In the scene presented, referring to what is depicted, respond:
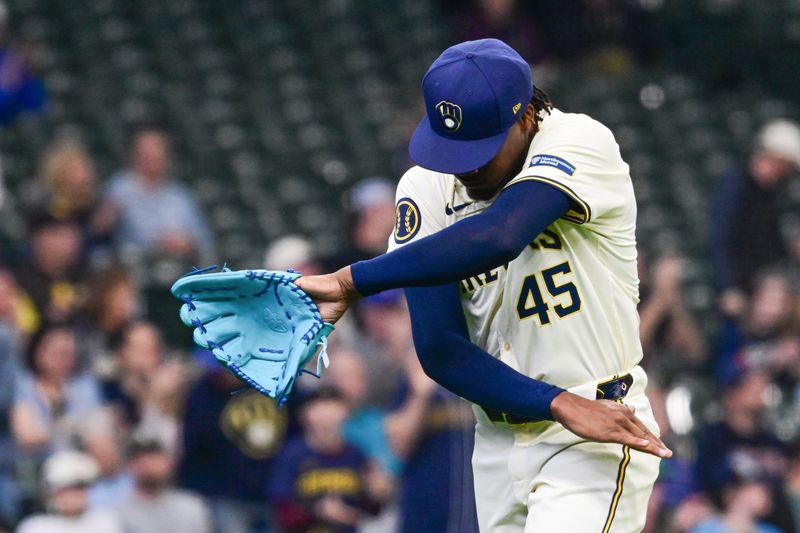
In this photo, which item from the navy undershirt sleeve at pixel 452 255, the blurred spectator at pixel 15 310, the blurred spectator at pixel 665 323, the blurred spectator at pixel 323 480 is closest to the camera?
the navy undershirt sleeve at pixel 452 255

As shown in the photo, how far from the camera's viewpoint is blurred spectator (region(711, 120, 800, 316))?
9.43 m

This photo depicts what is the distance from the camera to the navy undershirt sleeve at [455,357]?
374 cm

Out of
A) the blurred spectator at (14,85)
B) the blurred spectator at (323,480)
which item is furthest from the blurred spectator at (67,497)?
the blurred spectator at (14,85)

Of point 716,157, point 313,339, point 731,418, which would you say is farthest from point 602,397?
point 716,157

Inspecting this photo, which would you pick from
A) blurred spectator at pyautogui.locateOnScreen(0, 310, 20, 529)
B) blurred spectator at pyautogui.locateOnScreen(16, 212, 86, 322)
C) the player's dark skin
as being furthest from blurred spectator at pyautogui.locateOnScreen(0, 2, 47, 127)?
the player's dark skin

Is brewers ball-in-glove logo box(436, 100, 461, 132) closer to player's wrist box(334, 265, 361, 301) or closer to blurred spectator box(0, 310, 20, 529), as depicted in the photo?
player's wrist box(334, 265, 361, 301)

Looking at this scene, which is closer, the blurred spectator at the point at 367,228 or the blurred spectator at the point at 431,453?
the blurred spectator at the point at 431,453

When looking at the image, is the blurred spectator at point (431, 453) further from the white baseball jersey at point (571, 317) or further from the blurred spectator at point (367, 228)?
the white baseball jersey at point (571, 317)

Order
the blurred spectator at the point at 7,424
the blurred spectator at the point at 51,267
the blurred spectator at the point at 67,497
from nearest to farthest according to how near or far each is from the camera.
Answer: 1. the blurred spectator at the point at 67,497
2. the blurred spectator at the point at 7,424
3. the blurred spectator at the point at 51,267

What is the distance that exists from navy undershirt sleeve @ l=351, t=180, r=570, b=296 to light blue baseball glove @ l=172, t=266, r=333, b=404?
162 millimetres

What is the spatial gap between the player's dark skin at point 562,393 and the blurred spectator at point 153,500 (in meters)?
3.55

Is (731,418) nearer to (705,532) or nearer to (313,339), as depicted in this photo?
(705,532)

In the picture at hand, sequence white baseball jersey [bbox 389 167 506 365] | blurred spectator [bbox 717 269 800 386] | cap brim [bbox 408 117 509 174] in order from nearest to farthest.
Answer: cap brim [bbox 408 117 509 174] < white baseball jersey [bbox 389 167 506 365] < blurred spectator [bbox 717 269 800 386]

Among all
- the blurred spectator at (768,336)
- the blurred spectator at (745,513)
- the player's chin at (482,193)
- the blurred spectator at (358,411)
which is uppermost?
the player's chin at (482,193)
